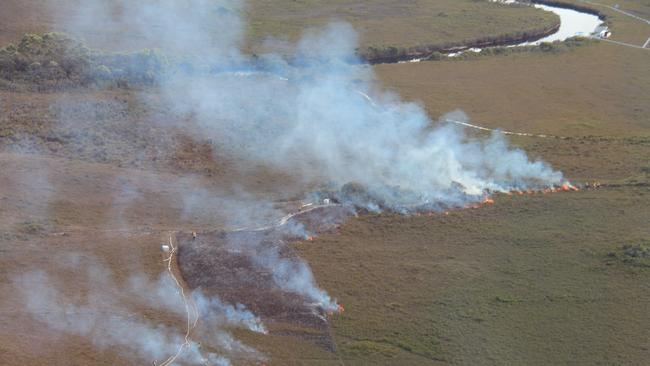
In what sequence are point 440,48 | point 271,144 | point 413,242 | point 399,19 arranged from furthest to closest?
point 399,19 → point 440,48 → point 271,144 → point 413,242

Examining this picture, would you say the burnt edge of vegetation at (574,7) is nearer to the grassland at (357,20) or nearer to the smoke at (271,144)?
the grassland at (357,20)

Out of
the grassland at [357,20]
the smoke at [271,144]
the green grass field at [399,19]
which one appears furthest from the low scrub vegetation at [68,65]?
the green grass field at [399,19]

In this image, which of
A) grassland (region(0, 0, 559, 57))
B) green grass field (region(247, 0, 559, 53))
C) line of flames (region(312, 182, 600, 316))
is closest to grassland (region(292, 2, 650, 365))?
line of flames (region(312, 182, 600, 316))

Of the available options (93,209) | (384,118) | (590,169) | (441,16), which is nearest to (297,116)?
(384,118)

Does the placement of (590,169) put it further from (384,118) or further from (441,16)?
(441,16)

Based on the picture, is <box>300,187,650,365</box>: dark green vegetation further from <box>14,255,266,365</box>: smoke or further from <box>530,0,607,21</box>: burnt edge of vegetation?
<box>530,0,607,21</box>: burnt edge of vegetation

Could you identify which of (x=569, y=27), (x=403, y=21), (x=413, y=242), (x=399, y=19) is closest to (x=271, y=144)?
(x=413, y=242)

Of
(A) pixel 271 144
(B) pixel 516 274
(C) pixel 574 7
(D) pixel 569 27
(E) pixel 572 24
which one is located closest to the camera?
(B) pixel 516 274

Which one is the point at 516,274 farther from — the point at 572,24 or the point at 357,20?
the point at 572,24

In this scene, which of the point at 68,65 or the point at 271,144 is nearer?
the point at 271,144
